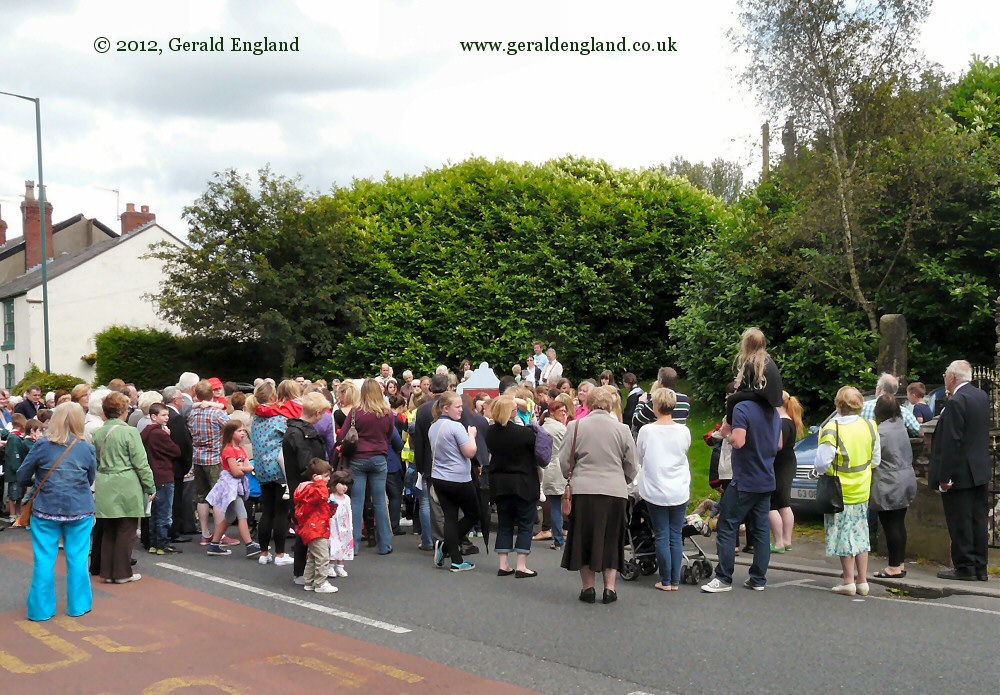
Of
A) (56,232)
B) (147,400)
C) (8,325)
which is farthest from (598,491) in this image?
(56,232)

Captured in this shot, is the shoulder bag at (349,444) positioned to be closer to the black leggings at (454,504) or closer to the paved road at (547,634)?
the black leggings at (454,504)

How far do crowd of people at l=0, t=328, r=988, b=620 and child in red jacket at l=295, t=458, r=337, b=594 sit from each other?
0.7 inches

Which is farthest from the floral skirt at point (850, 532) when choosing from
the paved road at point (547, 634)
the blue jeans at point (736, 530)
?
the blue jeans at point (736, 530)

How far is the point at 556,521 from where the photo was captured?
11.3m

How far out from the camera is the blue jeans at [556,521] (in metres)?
11.2

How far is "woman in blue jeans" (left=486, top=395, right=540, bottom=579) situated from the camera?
9227 millimetres

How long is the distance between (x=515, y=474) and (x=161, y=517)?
14.7 feet

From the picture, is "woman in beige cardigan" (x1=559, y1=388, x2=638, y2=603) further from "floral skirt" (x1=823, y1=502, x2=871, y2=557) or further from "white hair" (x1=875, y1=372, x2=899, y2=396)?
"white hair" (x1=875, y1=372, x2=899, y2=396)

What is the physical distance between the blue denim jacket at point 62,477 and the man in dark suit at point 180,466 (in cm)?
278

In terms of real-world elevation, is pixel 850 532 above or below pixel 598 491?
below

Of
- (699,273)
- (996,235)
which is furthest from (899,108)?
(699,273)

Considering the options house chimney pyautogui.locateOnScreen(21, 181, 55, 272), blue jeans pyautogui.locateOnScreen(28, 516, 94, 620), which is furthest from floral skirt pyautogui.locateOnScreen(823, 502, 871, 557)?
house chimney pyautogui.locateOnScreen(21, 181, 55, 272)

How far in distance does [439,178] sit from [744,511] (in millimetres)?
21863

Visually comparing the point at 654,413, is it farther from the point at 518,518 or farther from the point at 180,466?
the point at 180,466
